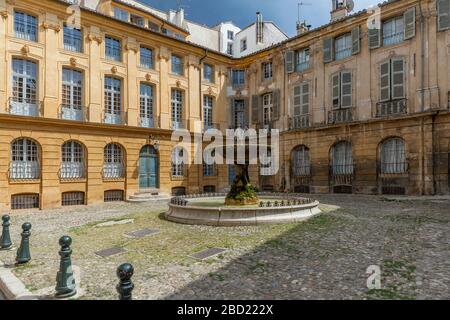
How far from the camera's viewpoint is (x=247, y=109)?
2430 cm

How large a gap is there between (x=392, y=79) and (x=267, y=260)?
1518 centimetres

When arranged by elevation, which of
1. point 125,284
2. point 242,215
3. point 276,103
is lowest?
point 242,215

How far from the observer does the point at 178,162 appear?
2117 centimetres

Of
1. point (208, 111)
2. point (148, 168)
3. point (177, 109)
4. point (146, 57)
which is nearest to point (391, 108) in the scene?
point (208, 111)

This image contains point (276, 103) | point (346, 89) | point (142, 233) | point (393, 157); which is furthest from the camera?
point (276, 103)

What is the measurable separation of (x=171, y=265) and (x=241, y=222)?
3439 millimetres

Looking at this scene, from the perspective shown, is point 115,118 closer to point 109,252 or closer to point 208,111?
point 208,111

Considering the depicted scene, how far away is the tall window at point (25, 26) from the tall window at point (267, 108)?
48.4 feet

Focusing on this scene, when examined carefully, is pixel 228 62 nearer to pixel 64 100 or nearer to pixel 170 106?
pixel 170 106

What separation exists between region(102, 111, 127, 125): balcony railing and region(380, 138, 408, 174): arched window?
14.7 m

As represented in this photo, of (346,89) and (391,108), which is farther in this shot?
(346,89)

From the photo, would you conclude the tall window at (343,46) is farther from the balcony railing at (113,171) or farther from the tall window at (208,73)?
the balcony railing at (113,171)

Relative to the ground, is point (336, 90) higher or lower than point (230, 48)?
lower
